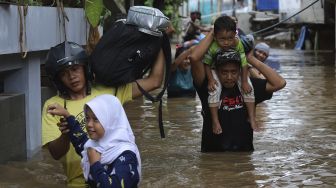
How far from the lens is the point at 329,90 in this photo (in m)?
13.8

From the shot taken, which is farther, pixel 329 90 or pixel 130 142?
pixel 329 90

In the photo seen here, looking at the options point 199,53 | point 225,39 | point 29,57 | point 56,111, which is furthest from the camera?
point 29,57

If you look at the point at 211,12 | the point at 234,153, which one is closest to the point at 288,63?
the point at 234,153

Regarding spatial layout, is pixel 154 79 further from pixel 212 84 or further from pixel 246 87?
pixel 246 87

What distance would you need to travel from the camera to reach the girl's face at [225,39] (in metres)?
5.98

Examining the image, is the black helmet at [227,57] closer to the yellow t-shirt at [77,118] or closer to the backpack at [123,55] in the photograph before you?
the backpack at [123,55]

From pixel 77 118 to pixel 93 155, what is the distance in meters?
0.61

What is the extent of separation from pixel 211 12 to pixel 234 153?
1699 inches

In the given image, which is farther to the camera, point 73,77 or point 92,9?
point 92,9

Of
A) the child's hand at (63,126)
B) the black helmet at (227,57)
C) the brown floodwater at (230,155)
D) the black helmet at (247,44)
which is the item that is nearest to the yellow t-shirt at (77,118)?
the child's hand at (63,126)

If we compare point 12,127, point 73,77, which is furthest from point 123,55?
point 12,127

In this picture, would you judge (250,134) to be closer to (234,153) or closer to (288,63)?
(234,153)

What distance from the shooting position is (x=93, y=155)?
11.7ft

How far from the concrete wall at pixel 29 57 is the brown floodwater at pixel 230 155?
1.11 ft
